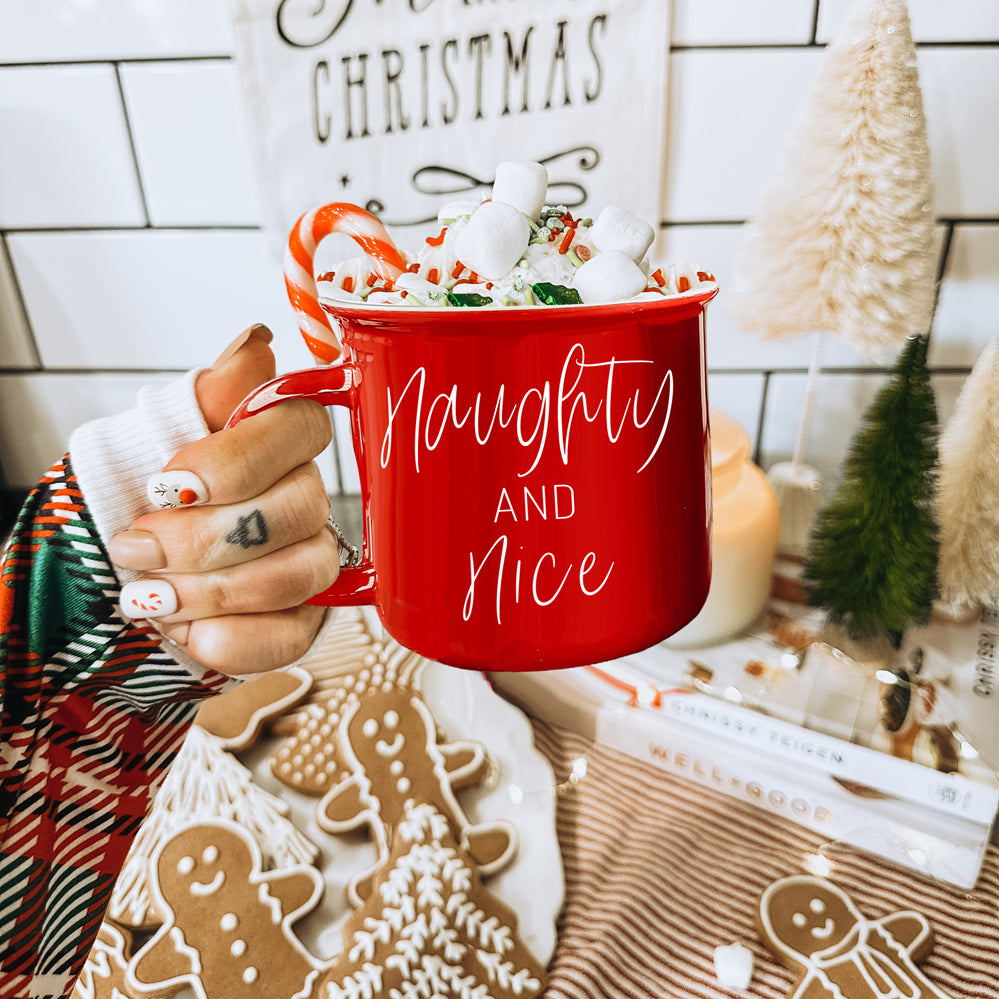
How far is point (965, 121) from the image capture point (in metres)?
0.75

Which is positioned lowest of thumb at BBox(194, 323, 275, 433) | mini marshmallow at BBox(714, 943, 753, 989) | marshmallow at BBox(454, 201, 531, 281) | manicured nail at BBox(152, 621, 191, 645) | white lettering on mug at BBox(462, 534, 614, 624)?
mini marshmallow at BBox(714, 943, 753, 989)

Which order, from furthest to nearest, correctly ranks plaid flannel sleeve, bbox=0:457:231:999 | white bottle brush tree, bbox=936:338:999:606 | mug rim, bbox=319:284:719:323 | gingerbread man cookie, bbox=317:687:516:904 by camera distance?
white bottle brush tree, bbox=936:338:999:606, gingerbread man cookie, bbox=317:687:516:904, plaid flannel sleeve, bbox=0:457:231:999, mug rim, bbox=319:284:719:323

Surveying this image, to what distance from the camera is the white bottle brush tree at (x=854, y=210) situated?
2.07 feet

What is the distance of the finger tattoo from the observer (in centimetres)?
40

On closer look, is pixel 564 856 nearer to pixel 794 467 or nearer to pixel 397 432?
pixel 397 432

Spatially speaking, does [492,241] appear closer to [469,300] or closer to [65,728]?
[469,300]

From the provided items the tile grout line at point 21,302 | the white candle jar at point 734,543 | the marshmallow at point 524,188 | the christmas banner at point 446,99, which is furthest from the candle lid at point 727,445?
the tile grout line at point 21,302

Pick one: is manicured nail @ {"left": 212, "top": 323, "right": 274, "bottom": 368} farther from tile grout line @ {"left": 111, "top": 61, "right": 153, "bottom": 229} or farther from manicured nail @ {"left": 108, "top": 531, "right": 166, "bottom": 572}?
tile grout line @ {"left": 111, "top": 61, "right": 153, "bottom": 229}

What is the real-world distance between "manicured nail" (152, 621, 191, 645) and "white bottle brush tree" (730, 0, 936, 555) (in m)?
0.57

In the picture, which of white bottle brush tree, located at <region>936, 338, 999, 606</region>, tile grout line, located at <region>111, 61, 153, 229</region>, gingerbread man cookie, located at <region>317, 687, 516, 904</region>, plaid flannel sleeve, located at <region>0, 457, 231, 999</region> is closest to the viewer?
plaid flannel sleeve, located at <region>0, 457, 231, 999</region>

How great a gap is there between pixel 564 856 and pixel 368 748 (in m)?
0.18

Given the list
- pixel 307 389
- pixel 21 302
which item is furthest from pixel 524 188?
pixel 21 302

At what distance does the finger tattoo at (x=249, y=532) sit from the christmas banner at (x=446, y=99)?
516 millimetres

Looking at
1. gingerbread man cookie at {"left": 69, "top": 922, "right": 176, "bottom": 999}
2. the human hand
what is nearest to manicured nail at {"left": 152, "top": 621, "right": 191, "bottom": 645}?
the human hand
